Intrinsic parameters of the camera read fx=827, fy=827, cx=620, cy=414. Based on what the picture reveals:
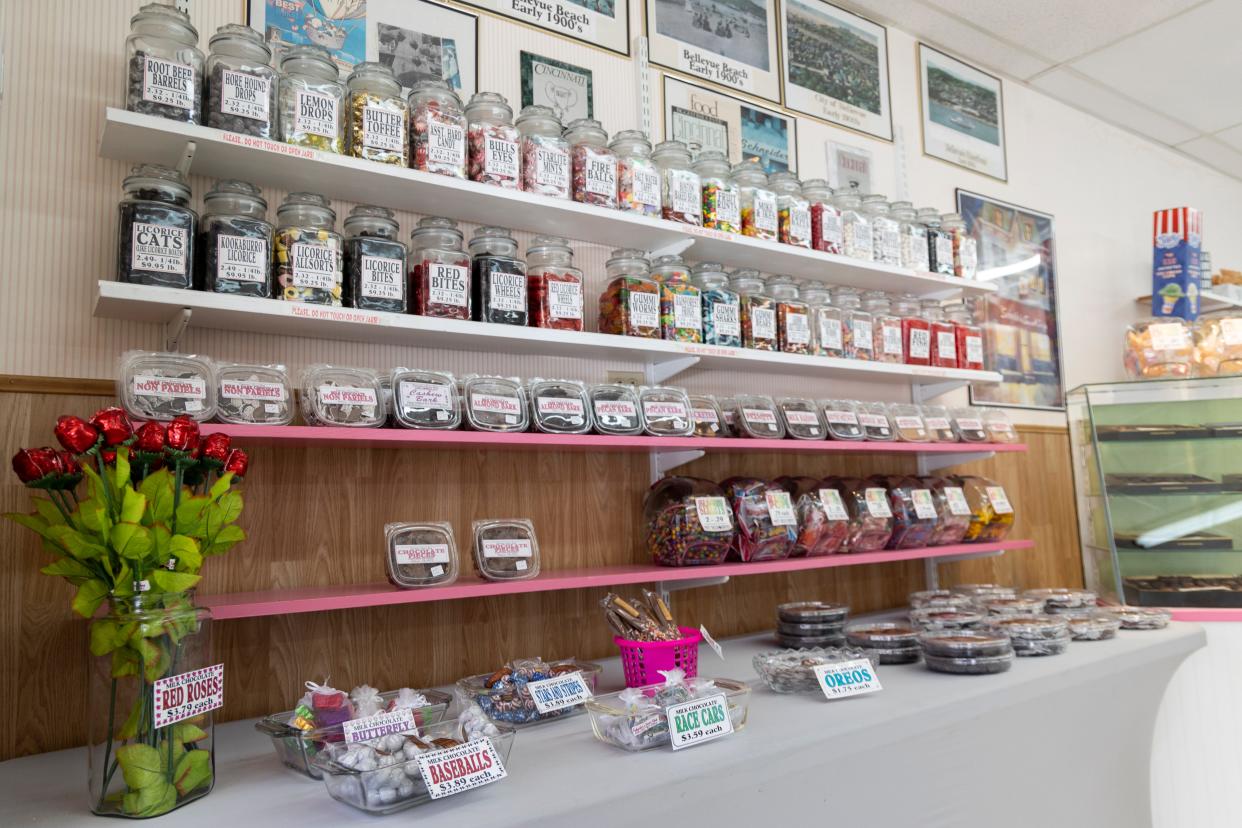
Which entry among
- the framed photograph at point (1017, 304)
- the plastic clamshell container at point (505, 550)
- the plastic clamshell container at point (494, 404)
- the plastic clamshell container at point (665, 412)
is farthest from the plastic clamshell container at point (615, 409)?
the framed photograph at point (1017, 304)

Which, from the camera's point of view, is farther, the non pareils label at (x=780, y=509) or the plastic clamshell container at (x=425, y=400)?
the non pareils label at (x=780, y=509)

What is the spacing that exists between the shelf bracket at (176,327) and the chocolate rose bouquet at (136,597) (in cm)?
45

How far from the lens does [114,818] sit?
1183 millimetres

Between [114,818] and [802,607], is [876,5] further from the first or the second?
[114,818]

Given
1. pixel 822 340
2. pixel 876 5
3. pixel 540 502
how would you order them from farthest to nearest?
pixel 876 5 → pixel 822 340 → pixel 540 502

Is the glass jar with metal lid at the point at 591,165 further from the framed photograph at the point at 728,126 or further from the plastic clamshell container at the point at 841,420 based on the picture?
the plastic clamshell container at the point at 841,420

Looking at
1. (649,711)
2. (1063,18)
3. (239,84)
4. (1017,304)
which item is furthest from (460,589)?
(1063,18)

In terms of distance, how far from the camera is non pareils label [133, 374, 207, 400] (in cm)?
156

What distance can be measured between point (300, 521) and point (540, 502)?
0.64 metres

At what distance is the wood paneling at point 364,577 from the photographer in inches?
65.0

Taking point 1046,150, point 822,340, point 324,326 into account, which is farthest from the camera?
point 1046,150

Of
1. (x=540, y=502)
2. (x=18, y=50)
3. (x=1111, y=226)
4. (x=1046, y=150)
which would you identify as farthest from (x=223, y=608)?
(x=1111, y=226)

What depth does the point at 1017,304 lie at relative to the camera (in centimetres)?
370

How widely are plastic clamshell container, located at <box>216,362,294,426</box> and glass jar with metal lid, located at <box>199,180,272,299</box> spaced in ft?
0.52
